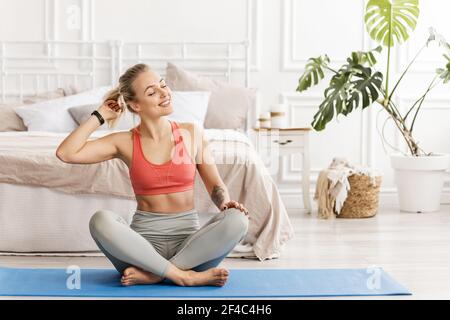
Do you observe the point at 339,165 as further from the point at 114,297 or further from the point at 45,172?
the point at 114,297

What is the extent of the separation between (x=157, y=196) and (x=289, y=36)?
281cm

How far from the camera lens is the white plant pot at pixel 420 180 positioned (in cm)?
496

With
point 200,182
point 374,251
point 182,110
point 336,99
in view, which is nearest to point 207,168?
point 200,182

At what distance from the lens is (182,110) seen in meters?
4.75

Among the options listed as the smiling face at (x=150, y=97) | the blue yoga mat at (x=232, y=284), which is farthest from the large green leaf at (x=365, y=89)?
the smiling face at (x=150, y=97)

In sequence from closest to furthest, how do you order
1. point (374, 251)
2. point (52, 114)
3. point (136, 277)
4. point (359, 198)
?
point (136, 277) → point (374, 251) → point (52, 114) → point (359, 198)

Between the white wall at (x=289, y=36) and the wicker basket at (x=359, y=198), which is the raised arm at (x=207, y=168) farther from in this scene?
the white wall at (x=289, y=36)

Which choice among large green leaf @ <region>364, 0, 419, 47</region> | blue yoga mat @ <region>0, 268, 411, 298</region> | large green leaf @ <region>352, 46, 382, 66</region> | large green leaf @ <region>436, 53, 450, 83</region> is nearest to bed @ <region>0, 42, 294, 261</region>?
blue yoga mat @ <region>0, 268, 411, 298</region>

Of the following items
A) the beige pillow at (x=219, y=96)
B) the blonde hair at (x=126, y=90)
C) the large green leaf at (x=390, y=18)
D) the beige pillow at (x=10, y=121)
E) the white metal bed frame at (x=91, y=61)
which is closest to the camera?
the blonde hair at (x=126, y=90)

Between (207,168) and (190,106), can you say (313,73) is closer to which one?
(190,106)

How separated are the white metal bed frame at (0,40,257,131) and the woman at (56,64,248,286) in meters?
2.42

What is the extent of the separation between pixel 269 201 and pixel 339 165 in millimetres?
1600

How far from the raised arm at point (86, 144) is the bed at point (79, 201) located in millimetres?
650

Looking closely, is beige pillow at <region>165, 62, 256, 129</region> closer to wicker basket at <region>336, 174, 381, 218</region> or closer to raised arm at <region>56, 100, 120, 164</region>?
wicker basket at <region>336, 174, 381, 218</region>
